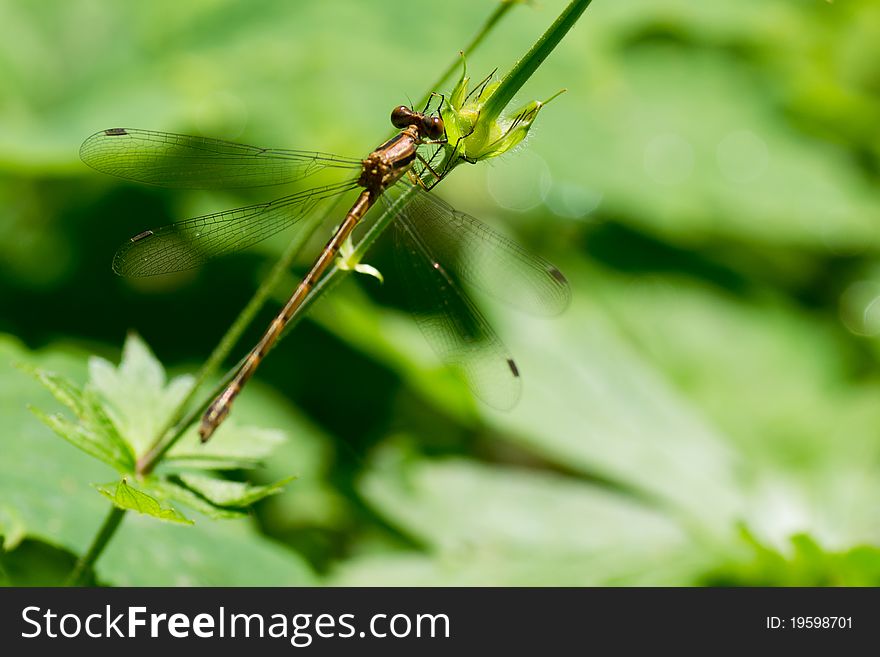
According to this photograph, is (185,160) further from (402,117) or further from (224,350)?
(224,350)

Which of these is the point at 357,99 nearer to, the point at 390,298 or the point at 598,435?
the point at 390,298

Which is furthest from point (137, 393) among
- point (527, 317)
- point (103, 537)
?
point (527, 317)

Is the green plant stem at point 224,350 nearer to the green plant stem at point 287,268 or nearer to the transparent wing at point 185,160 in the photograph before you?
the green plant stem at point 287,268

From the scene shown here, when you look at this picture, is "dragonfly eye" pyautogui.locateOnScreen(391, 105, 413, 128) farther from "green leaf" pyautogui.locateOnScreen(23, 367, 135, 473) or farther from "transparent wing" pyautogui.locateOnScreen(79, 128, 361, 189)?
"green leaf" pyautogui.locateOnScreen(23, 367, 135, 473)

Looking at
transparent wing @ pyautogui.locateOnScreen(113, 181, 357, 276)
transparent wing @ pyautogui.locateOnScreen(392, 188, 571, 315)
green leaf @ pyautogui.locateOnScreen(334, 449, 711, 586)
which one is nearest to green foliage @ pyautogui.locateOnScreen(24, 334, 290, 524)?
transparent wing @ pyautogui.locateOnScreen(113, 181, 357, 276)

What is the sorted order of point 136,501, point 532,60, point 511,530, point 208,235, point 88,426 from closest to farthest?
point 532,60
point 136,501
point 88,426
point 208,235
point 511,530

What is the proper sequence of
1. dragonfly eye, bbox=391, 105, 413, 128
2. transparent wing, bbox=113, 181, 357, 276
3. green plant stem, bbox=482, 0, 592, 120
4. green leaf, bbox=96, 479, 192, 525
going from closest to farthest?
1. green plant stem, bbox=482, 0, 592, 120
2. green leaf, bbox=96, 479, 192, 525
3. dragonfly eye, bbox=391, 105, 413, 128
4. transparent wing, bbox=113, 181, 357, 276
